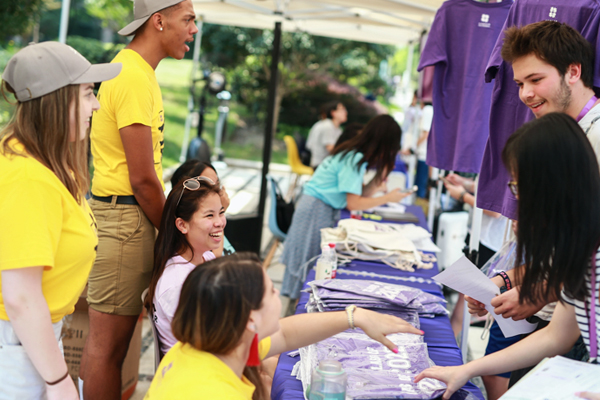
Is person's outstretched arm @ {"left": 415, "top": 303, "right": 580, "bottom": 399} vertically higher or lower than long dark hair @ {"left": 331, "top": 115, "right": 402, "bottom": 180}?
lower

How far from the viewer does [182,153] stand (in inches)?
286

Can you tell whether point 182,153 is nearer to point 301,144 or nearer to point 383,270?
point 301,144

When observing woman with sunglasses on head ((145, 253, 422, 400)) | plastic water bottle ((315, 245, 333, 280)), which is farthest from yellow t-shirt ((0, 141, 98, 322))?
plastic water bottle ((315, 245, 333, 280))

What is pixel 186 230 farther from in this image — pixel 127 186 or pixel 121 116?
pixel 121 116

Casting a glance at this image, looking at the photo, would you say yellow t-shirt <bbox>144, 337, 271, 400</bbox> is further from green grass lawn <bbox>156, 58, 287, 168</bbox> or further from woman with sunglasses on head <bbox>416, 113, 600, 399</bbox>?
green grass lawn <bbox>156, 58, 287, 168</bbox>

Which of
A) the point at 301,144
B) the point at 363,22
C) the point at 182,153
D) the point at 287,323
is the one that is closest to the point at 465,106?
the point at 287,323

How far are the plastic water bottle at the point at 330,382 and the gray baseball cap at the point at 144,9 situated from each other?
4.57 feet

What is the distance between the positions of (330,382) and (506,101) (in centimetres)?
147

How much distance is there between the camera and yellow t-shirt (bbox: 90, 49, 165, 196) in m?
1.89

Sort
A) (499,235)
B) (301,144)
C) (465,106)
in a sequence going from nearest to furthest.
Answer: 1. (465,106)
2. (499,235)
3. (301,144)

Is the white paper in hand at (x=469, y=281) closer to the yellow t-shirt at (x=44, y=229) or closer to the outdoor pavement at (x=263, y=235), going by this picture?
the yellow t-shirt at (x=44, y=229)

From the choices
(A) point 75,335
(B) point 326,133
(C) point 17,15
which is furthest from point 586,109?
(B) point 326,133

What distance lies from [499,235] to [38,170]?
108 inches

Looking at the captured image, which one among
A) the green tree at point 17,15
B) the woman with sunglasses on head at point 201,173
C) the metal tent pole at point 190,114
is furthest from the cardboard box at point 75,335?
the metal tent pole at point 190,114
